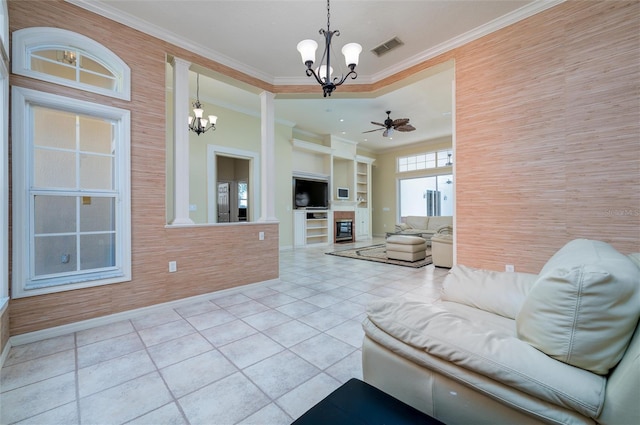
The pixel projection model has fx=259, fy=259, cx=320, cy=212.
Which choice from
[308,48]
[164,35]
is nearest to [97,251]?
[164,35]

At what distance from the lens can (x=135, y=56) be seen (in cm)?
268

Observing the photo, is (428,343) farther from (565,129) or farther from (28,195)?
(28,195)

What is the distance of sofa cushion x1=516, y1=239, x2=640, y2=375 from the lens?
72 cm

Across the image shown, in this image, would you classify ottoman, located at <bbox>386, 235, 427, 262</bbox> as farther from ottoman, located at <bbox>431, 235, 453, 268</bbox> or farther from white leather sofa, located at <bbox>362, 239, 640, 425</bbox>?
white leather sofa, located at <bbox>362, 239, 640, 425</bbox>

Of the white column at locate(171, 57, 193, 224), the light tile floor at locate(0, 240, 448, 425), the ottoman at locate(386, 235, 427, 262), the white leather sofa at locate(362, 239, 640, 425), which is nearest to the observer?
the white leather sofa at locate(362, 239, 640, 425)

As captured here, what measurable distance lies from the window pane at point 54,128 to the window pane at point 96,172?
0.17 metres

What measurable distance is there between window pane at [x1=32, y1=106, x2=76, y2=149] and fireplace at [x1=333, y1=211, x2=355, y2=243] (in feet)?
21.2

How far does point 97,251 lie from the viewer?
8.27 ft

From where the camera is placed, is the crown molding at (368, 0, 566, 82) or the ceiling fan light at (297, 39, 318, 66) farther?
the crown molding at (368, 0, 566, 82)

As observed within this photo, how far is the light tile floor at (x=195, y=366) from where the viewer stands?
138 centimetres

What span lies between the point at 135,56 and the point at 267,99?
5.38 ft

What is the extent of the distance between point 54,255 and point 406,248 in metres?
5.06

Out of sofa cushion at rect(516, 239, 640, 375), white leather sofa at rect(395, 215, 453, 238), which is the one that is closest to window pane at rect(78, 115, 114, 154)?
A: sofa cushion at rect(516, 239, 640, 375)

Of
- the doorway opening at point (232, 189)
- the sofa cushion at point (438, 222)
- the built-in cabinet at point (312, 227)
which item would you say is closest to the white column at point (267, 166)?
the built-in cabinet at point (312, 227)
